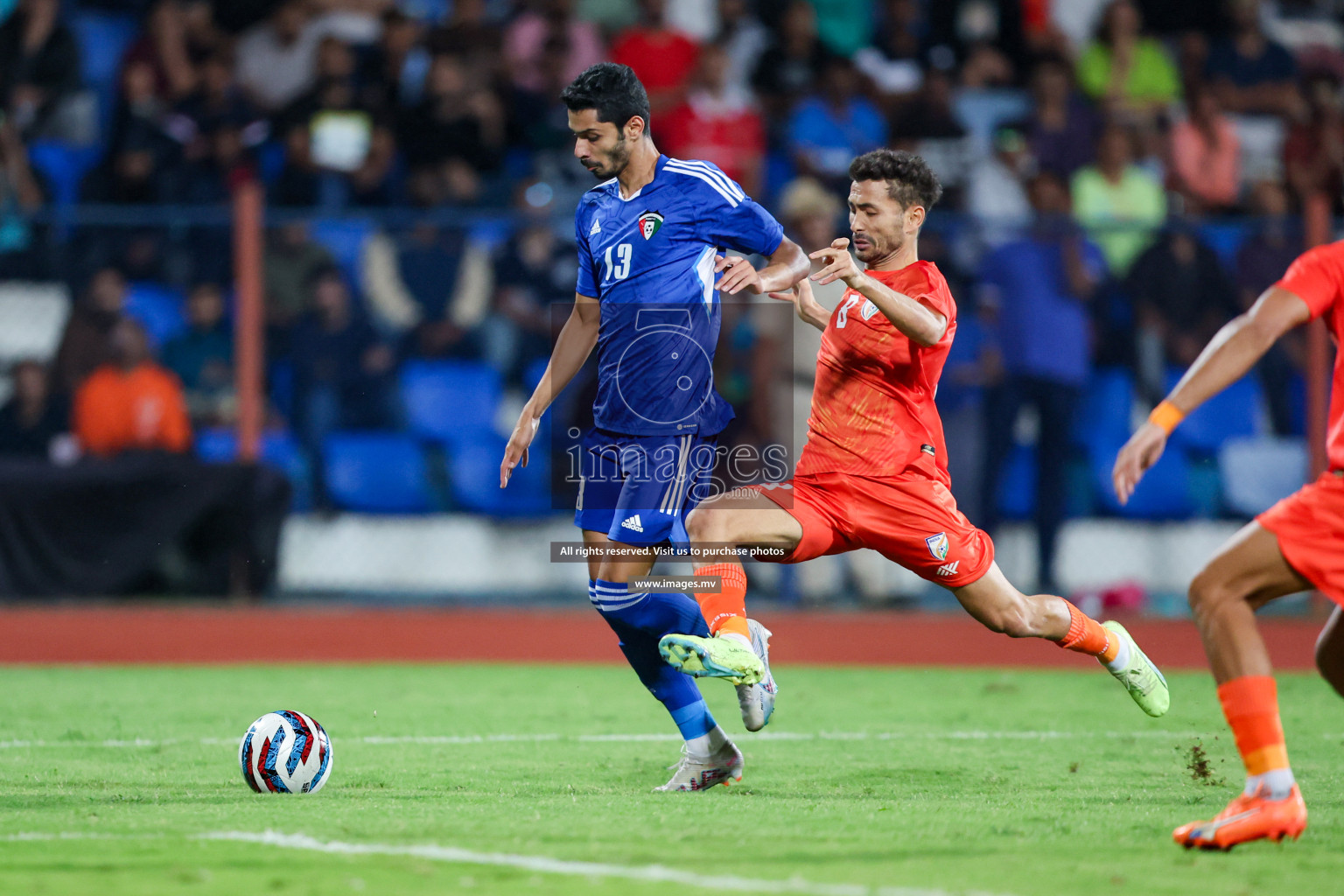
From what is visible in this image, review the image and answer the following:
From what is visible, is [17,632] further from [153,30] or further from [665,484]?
[665,484]

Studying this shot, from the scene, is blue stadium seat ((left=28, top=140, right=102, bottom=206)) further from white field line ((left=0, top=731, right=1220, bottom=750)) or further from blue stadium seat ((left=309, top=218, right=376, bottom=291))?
white field line ((left=0, top=731, right=1220, bottom=750))

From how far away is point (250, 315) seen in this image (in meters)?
12.8

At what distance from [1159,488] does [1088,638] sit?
21.9ft

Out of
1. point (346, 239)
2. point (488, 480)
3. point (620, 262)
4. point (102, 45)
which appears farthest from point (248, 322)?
point (620, 262)

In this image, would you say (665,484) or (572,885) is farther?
(665,484)

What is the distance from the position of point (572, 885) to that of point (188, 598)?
9.00 metres

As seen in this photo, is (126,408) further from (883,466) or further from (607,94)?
(883,466)

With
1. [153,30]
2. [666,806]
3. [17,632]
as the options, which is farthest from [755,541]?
[153,30]

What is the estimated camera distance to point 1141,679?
6.75m

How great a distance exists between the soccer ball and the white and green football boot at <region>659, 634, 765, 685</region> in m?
1.37

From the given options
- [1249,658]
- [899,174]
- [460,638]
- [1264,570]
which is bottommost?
[460,638]

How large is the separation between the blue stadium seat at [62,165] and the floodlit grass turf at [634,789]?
5.85m

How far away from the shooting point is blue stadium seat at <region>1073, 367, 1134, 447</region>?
12992mm

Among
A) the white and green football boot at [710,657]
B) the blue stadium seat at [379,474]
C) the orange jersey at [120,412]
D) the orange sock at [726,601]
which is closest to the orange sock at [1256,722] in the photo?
the white and green football boot at [710,657]
